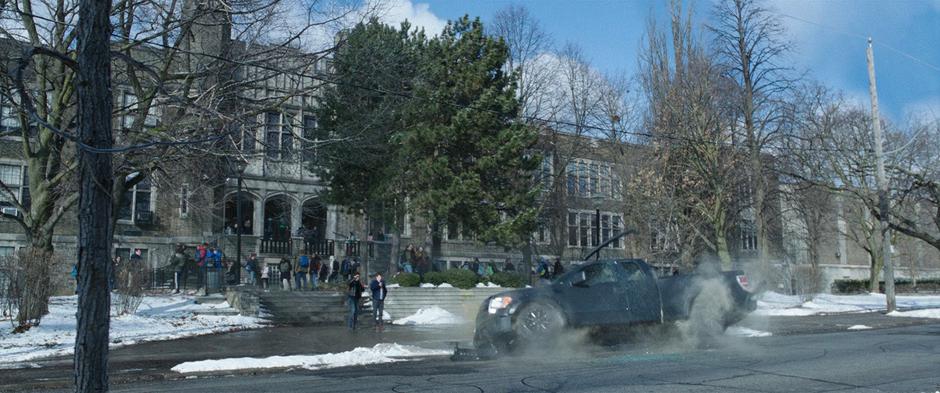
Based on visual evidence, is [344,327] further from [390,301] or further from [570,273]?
[570,273]

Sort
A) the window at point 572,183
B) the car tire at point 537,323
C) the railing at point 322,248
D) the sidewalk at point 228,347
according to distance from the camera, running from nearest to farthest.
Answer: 1. the sidewalk at point 228,347
2. the car tire at point 537,323
3. the railing at point 322,248
4. the window at point 572,183

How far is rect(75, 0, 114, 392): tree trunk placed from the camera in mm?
4496

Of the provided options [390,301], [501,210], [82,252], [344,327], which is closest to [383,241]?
[501,210]

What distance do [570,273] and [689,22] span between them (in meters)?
27.0

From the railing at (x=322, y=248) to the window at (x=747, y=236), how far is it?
76.7ft

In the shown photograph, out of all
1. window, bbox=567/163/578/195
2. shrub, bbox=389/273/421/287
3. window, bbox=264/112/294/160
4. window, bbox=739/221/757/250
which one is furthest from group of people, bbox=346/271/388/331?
window, bbox=739/221/757/250

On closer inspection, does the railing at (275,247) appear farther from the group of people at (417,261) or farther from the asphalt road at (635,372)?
the asphalt road at (635,372)

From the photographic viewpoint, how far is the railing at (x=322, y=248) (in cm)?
3422

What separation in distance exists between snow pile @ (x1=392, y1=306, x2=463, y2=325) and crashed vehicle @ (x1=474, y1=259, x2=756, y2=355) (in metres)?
9.80

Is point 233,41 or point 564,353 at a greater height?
point 233,41

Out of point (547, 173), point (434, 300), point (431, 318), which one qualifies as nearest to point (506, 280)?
point (434, 300)

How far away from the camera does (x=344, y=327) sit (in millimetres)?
21531

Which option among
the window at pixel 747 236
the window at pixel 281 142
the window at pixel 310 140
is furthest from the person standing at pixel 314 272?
the window at pixel 747 236

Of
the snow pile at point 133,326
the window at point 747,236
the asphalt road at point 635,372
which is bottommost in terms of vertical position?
the snow pile at point 133,326
